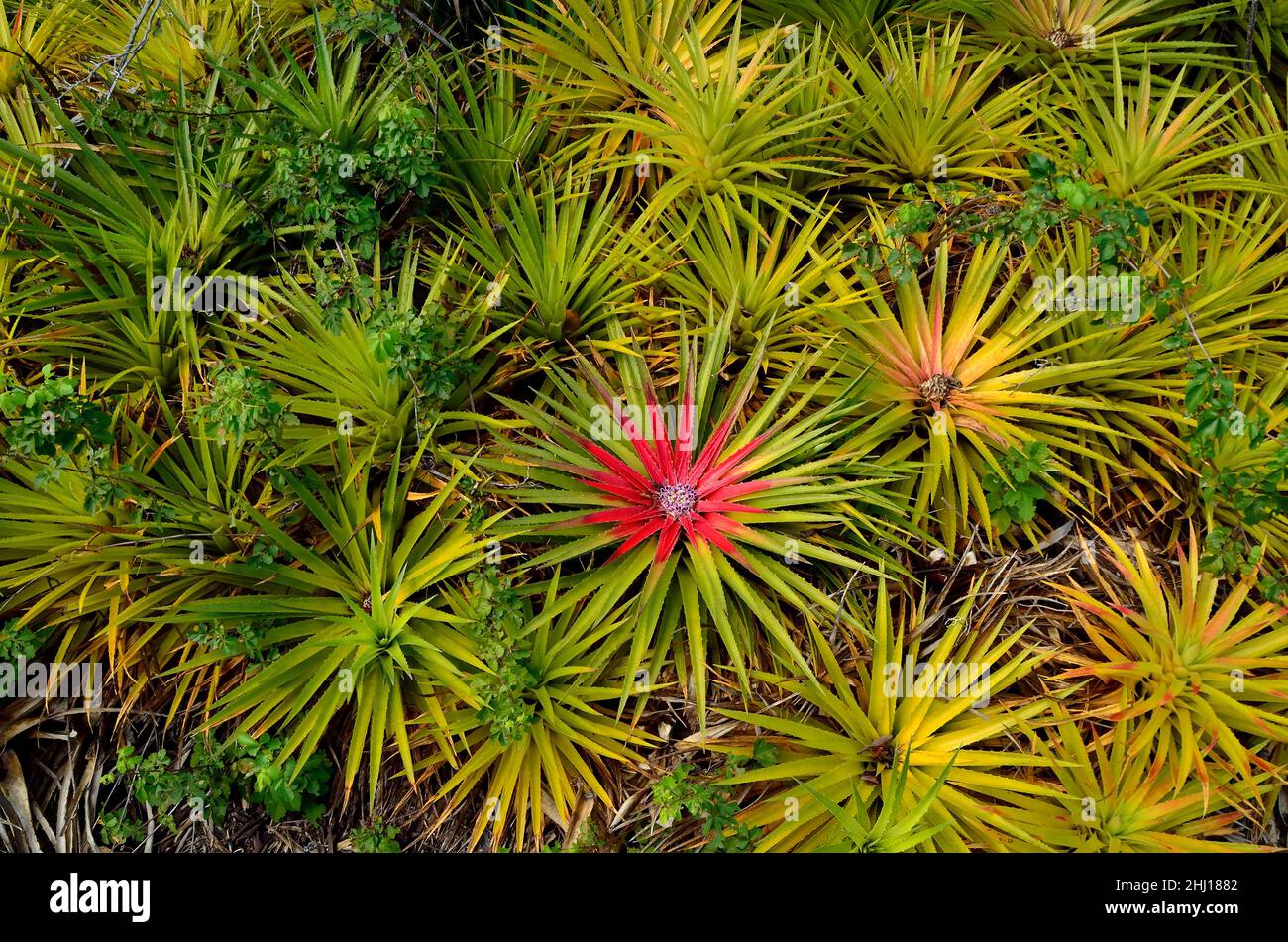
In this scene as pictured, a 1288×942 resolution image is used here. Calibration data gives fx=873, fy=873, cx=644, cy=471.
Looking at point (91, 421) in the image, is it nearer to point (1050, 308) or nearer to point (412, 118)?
point (412, 118)

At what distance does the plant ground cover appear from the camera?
221 centimetres

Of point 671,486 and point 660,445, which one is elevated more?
point 660,445

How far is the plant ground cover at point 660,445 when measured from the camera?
2.21 meters

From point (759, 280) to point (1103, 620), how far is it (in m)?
1.32

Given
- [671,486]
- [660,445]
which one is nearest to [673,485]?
[671,486]

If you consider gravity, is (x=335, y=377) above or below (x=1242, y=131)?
below

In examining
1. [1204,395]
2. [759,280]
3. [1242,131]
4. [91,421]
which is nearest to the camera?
[1204,395]

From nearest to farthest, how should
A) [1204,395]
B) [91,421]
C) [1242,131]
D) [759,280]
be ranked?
[1204,395] → [91,421] → [759,280] → [1242,131]

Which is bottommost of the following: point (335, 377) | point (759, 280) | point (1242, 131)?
point (335, 377)

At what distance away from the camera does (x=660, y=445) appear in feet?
7.63

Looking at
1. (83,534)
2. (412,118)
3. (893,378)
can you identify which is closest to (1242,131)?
(893,378)

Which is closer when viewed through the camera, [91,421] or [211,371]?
[91,421]

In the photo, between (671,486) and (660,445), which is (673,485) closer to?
(671,486)
